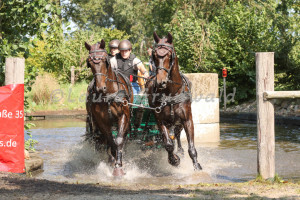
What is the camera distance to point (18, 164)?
25.3ft

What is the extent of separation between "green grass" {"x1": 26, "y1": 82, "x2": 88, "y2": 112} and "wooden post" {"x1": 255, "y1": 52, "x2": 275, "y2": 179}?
16600mm

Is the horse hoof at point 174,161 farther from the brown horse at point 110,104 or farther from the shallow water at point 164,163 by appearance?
the brown horse at point 110,104

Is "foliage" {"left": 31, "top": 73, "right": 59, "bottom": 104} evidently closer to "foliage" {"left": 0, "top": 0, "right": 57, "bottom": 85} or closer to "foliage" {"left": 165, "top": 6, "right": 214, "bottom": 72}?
"foliage" {"left": 165, "top": 6, "right": 214, "bottom": 72}

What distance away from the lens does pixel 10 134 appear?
7.68m

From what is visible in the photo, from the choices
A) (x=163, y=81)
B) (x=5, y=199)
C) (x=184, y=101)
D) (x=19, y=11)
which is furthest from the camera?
(x=19, y=11)

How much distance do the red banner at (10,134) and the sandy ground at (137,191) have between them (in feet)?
1.63

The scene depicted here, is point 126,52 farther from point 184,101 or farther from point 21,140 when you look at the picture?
point 21,140

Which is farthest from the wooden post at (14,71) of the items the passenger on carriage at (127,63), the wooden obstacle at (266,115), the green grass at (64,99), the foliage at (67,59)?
the foliage at (67,59)

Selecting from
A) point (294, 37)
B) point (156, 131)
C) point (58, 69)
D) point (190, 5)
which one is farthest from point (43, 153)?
point (190, 5)

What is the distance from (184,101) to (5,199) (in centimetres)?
381

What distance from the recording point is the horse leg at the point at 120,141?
845 centimetres

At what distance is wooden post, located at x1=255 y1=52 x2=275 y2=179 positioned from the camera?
732 centimetres

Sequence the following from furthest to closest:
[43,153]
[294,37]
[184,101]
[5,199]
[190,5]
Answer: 1. [190,5]
2. [294,37]
3. [43,153]
4. [184,101]
5. [5,199]

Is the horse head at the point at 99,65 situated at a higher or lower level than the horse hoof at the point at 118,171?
higher
